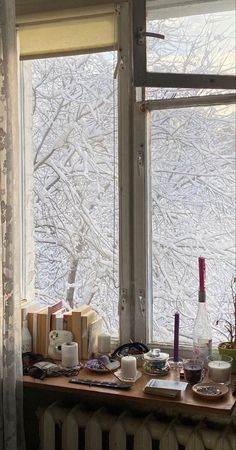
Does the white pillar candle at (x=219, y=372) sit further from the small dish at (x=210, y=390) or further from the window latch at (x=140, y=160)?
the window latch at (x=140, y=160)

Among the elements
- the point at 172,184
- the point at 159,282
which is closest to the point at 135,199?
the point at 172,184

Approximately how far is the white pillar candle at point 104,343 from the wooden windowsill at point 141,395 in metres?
0.12

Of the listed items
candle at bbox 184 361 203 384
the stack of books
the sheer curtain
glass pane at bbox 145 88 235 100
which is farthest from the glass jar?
glass pane at bbox 145 88 235 100

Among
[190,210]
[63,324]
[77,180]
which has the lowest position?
[63,324]

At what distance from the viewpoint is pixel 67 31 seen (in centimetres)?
230

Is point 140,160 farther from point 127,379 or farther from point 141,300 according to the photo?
point 127,379

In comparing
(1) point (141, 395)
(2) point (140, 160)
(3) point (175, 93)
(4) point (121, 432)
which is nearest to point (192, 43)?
(3) point (175, 93)

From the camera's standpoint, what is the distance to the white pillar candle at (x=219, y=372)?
199 centimetres

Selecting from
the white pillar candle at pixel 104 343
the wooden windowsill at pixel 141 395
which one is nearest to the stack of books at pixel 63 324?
the white pillar candle at pixel 104 343

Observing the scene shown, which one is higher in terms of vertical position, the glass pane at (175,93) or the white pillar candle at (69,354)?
the glass pane at (175,93)

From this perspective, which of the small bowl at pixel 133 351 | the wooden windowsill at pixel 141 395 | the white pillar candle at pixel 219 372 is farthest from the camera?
the small bowl at pixel 133 351

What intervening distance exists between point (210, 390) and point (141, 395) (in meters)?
0.24

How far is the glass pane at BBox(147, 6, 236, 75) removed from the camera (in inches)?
80.9

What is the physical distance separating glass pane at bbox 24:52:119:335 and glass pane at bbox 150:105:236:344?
195 mm
